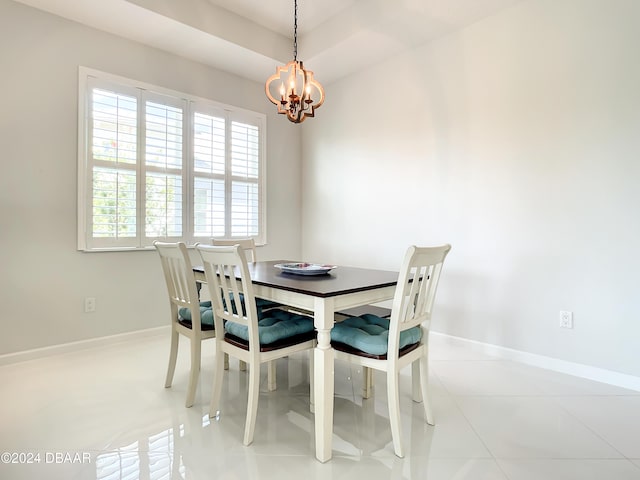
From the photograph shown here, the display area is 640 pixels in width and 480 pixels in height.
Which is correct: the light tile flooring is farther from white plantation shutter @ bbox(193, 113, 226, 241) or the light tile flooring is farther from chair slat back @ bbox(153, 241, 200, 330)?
white plantation shutter @ bbox(193, 113, 226, 241)

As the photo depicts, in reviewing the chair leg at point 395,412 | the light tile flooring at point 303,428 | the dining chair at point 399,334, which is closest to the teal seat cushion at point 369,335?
the dining chair at point 399,334

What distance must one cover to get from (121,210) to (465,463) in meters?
3.12

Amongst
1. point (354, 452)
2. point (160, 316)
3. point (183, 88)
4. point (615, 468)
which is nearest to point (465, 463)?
point (354, 452)

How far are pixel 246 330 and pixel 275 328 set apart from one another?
0.47ft

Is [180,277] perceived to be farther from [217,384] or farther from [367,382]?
[367,382]

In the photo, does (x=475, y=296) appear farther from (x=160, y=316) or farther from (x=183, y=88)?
(x=183, y=88)

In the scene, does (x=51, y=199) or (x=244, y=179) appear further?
(x=244, y=179)

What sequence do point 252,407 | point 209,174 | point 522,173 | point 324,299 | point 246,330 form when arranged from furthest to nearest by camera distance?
1. point 209,174
2. point 522,173
3. point 246,330
4. point 252,407
5. point 324,299

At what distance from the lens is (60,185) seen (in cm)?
280

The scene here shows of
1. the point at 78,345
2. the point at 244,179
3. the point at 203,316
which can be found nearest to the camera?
the point at 203,316

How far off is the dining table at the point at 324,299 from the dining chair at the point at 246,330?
0.16m

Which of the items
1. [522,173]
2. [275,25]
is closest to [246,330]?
[522,173]

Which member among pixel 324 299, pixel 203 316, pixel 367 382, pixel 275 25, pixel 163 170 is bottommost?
pixel 367 382

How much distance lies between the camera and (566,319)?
246 centimetres
